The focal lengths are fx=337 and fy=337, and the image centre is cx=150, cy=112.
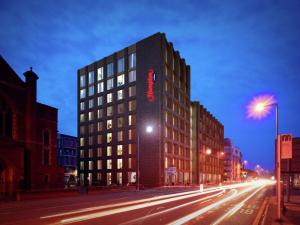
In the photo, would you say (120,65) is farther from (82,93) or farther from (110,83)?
(82,93)

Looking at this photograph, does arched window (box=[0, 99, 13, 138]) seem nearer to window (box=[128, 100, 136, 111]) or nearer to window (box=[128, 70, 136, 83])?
window (box=[128, 100, 136, 111])

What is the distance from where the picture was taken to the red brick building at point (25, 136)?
41.6m

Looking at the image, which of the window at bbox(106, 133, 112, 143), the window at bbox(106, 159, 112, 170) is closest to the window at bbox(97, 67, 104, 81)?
the window at bbox(106, 133, 112, 143)

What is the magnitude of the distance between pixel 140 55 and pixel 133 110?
13.5 m

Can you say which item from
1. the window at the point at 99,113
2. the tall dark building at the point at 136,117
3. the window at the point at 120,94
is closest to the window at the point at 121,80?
the tall dark building at the point at 136,117

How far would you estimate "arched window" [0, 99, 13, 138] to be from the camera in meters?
42.7

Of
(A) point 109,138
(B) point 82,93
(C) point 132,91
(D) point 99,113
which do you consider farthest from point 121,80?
(B) point 82,93

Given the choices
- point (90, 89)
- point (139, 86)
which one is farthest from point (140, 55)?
point (90, 89)

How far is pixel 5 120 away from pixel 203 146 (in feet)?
253

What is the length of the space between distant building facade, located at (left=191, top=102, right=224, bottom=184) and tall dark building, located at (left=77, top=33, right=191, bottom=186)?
6.71 m

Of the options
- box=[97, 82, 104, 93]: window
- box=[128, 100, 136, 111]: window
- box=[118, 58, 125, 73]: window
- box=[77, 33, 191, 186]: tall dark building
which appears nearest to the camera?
box=[77, 33, 191, 186]: tall dark building

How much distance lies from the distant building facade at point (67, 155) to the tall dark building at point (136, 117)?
232cm

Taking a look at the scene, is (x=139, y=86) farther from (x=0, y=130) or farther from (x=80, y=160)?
(x=0, y=130)

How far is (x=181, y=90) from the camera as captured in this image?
92625mm
